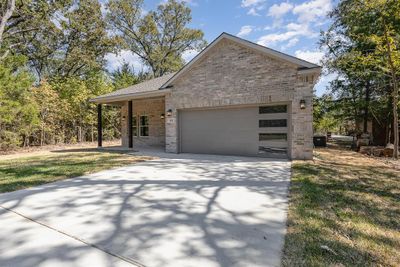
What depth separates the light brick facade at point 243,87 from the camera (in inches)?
331

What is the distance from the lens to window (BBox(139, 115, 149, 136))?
48.8ft

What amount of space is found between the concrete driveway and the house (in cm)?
380

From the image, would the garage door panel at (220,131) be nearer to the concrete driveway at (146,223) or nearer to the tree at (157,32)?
the concrete driveway at (146,223)

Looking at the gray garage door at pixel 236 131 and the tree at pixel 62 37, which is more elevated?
the tree at pixel 62 37

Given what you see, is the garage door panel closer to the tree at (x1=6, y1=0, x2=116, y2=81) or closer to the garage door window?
the garage door window

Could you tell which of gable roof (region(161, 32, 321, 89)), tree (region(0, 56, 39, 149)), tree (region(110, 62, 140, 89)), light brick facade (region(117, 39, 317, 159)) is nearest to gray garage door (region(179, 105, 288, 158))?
light brick facade (region(117, 39, 317, 159))

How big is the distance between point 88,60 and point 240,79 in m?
17.0

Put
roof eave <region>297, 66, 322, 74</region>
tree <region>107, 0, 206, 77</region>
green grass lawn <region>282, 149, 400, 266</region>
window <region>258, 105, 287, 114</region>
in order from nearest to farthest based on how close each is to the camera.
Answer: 1. green grass lawn <region>282, 149, 400, 266</region>
2. roof eave <region>297, 66, 322, 74</region>
3. window <region>258, 105, 287, 114</region>
4. tree <region>107, 0, 206, 77</region>

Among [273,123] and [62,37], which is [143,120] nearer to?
[273,123]

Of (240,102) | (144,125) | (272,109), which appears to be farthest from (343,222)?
(144,125)

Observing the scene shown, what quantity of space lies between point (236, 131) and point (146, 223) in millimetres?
7245

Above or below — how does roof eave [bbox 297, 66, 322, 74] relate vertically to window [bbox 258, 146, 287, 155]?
above

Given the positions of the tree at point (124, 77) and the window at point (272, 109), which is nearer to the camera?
the window at point (272, 109)

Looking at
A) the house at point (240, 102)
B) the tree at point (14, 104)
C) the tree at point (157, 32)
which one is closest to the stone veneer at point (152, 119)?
the house at point (240, 102)
